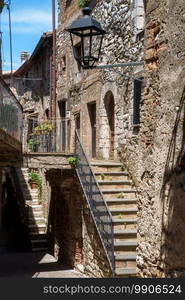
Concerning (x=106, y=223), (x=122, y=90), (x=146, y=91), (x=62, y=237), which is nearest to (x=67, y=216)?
(x=62, y=237)

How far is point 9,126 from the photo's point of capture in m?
10.4

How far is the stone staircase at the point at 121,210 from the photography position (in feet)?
29.3

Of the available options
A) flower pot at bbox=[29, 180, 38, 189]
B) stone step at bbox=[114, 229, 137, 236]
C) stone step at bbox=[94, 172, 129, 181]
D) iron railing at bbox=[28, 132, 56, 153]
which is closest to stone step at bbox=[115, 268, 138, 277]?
stone step at bbox=[114, 229, 137, 236]

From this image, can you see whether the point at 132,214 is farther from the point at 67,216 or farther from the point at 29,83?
the point at 29,83

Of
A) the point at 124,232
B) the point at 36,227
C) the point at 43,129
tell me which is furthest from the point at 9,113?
the point at 36,227

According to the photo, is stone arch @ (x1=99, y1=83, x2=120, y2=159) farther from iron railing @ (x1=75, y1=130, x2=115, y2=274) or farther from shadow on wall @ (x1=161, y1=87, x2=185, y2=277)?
shadow on wall @ (x1=161, y1=87, x2=185, y2=277)

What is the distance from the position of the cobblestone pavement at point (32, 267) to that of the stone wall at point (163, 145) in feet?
20.2

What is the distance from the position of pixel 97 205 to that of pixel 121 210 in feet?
1.81

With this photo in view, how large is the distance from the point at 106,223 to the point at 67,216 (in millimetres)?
5733

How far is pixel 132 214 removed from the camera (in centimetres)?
1030

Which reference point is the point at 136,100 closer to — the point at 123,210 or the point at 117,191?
the point at 117,191

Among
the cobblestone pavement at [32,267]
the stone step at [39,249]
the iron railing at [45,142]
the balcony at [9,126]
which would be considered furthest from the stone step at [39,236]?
the balcony at [9,126]

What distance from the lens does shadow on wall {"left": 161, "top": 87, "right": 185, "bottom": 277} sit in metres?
5.46

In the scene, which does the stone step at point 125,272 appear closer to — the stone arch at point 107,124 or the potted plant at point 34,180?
the stone arch at point 107,124
